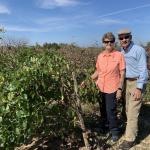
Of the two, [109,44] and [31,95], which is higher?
[109,44]

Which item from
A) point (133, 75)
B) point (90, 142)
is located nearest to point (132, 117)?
point (133, 75)

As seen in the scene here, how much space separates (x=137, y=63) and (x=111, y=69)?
0.43 metres

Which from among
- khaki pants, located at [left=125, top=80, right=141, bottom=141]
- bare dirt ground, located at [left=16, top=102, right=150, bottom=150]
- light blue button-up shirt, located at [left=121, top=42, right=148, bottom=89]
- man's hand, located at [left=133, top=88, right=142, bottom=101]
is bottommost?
bare dirt ground, located at [left=16, top=102, right=150, bottom=150]

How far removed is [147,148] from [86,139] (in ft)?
3.52

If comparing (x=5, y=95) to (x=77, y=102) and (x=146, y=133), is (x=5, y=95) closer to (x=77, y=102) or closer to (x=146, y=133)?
(x=77, y=102)

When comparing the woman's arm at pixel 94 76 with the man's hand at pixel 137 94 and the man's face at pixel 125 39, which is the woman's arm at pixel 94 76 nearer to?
the man's face at pixel 125 39

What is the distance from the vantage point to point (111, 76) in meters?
7.34

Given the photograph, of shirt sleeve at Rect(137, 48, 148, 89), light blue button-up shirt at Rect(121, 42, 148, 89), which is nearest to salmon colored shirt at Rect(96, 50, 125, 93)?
light blue button-up shirt at Rect(121, 42, 148, 89)

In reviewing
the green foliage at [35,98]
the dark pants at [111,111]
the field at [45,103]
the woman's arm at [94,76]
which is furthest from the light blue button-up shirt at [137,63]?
the green foliage at [35,98]

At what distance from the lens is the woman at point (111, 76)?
7289 mm

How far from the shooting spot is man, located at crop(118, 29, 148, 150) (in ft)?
23.2

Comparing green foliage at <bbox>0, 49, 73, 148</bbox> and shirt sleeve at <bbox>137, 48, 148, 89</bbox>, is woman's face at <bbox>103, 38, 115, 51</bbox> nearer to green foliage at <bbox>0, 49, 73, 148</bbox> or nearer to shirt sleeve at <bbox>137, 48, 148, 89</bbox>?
shirt sleeve at <bbox>137, 48, 148, 89</bbox>

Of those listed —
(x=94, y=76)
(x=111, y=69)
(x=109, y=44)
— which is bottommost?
(x=94, y=76)

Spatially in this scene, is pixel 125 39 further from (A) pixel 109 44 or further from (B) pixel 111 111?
(B) pixel 111 111
